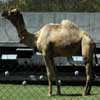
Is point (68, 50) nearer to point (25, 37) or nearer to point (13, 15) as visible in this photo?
point (25, 37)

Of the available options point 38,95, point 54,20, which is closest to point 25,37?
point 38,95

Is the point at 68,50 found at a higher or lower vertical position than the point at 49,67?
higher

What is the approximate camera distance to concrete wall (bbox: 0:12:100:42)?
36.4 ft

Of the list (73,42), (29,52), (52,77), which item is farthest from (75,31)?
(29,52)

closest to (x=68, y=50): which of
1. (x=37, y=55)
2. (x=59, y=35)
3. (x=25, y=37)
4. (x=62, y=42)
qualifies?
(x=62, y=42)

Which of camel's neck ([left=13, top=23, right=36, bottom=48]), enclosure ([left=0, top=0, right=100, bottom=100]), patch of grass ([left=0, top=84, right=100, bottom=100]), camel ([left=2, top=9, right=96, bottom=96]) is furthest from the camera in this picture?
enclosure ([left=0, top=0, right=100, bottom=100])

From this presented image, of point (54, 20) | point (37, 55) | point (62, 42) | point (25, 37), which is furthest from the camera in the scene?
point (37, 55)

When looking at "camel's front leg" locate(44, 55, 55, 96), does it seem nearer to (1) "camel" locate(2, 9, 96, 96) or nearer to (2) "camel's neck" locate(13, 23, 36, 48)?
(1) "camel" locate(2, 9, 96, 96)

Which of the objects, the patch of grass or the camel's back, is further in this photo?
the camel's back

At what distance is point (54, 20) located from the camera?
11.2 m

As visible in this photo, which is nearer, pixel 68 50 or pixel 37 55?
pixel 68 50

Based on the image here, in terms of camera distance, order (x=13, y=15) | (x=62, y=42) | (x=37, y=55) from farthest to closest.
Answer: (x=37, y=55) < (x=13, y=15) < (x=62, y=42)

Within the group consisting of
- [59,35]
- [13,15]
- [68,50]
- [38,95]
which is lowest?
[38,95]

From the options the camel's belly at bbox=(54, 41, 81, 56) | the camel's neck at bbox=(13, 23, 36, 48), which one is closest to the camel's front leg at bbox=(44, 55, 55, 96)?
the camel's belly at bbox=(54, 41, 81, 56)
